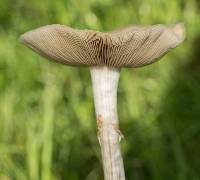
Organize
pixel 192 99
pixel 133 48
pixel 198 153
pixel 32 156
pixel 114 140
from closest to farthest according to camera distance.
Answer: pixel 133 48
pixel 114 140
pixel 32 156
pixel 198 153
pixel 192 99

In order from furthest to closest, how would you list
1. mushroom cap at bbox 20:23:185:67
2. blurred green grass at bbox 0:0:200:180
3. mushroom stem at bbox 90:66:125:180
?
1. blurred green grass at bbox 0:0:200:180
2. mushroom stem at bbox 90:66:125:180
3. mushroom cap at bbox 20:23:185:67

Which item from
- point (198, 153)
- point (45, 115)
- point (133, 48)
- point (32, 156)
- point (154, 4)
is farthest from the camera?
point (154, 4)

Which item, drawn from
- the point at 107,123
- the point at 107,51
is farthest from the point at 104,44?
the point at 107,123

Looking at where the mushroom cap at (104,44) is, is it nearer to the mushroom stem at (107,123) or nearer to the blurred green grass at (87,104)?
the mushroom stem at (107,123)

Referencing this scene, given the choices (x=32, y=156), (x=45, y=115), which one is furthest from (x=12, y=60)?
(x=32, y=156)

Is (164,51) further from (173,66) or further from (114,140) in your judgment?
(173,66)

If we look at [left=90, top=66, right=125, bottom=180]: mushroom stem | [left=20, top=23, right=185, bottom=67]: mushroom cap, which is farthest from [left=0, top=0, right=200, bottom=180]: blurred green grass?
[left=20, top=23, right=185, bottom=67]: mushroom cap

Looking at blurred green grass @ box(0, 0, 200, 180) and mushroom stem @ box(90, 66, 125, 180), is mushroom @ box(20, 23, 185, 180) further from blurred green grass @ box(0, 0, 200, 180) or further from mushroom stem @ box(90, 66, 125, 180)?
blurred green grass @ box(0, 0, 200, 180)
